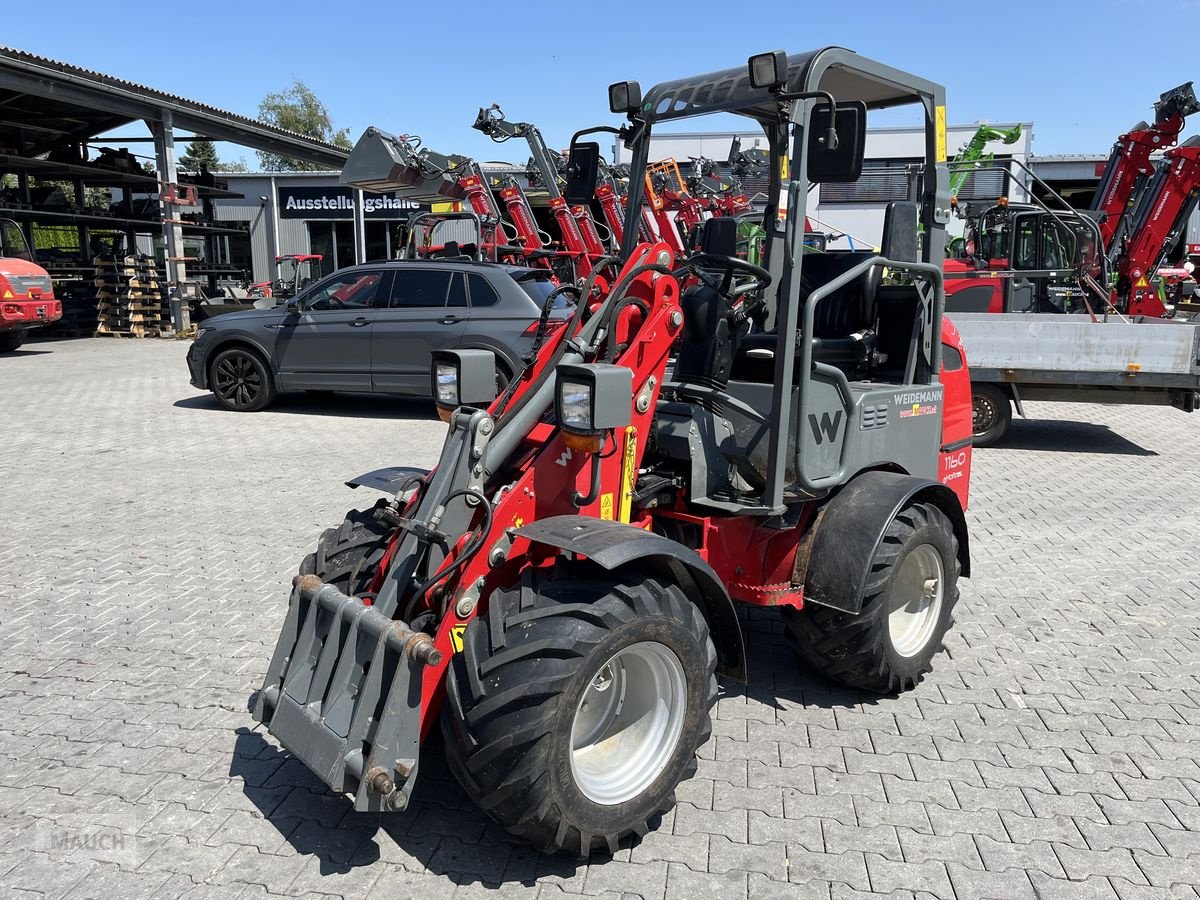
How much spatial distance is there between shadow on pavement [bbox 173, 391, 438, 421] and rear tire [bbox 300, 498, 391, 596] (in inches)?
297

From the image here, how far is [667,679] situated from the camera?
3109 millimetres

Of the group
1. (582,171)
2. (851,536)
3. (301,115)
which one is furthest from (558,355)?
(301,115)

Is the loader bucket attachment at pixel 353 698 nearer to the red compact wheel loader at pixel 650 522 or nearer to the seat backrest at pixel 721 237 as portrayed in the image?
the red compact wheel loader at pixel 650 522

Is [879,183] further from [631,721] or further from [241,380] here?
[241,380]

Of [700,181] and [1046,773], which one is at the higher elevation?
[700,181]

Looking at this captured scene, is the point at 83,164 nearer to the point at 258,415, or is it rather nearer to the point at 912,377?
the point at 258,415

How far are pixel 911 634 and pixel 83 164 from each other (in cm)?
2493

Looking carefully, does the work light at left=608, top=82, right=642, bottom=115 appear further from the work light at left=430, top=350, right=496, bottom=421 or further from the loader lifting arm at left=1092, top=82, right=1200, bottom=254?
the loader lifting arm at left=1092, top=82, right=1200, bottom=254

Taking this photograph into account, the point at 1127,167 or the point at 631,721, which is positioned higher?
the point at 1127,167

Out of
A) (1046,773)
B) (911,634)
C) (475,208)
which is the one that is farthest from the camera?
(475,208)

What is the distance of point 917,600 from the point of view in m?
4.27

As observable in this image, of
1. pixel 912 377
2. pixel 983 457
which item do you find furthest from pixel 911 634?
pixel 983 457

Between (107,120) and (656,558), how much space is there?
81.5 ft

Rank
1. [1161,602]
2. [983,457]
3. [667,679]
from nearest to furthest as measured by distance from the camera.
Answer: [667,679], [1161,602], [983,457]
